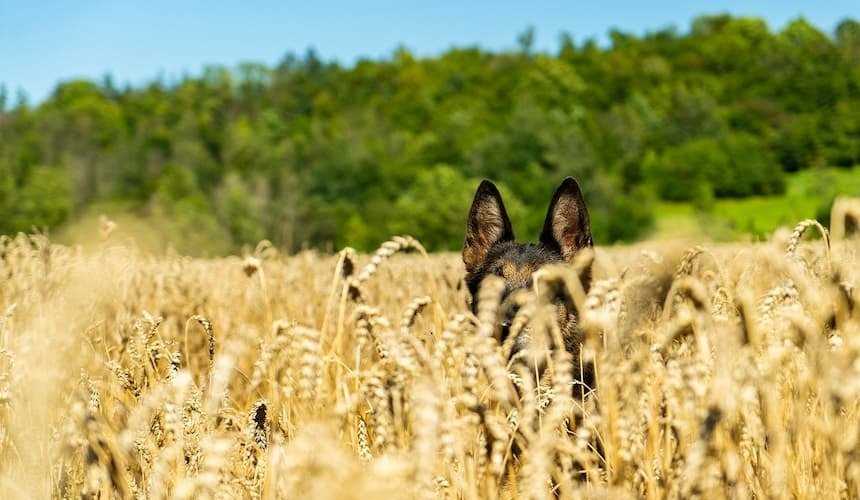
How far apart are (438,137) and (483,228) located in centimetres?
12054

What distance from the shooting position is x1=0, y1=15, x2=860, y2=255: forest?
106 m

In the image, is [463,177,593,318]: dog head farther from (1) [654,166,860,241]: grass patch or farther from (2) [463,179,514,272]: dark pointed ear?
(1) [654,166,860,241]: grass patch

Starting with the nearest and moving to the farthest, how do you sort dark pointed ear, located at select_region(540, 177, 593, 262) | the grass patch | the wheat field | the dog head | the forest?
the wheat field < dark pointed ear, located at select_region(540, 177, 593, 262) < the dog head < the grass patch < the forest

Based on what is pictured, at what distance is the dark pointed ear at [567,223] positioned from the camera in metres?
Answer: 4.45

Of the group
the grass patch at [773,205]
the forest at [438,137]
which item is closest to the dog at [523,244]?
the forest at [438,137]

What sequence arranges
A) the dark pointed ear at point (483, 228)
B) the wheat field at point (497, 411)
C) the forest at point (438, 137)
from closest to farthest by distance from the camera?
the wheat field at point (497, 411) < the dark pointed ear at point (483, 228) < the forest at point (438, 137)

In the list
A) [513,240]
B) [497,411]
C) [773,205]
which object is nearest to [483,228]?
[513,240]

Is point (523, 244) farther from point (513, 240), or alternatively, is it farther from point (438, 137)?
point (438, 137)

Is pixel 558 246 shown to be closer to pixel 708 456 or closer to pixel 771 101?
pixel 708 456

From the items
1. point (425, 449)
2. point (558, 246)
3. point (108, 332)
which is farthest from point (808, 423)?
point (108, 332)

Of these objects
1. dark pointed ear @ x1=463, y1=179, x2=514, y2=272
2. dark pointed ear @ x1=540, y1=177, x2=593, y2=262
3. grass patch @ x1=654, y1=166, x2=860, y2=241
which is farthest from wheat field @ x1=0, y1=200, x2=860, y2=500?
grass patch @ x1=654, y1=166, x2=860, y2=241

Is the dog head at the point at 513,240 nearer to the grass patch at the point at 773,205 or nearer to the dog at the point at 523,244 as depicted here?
the dog at the point at 523,244

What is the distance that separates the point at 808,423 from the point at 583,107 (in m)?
148

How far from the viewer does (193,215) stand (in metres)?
98.2
